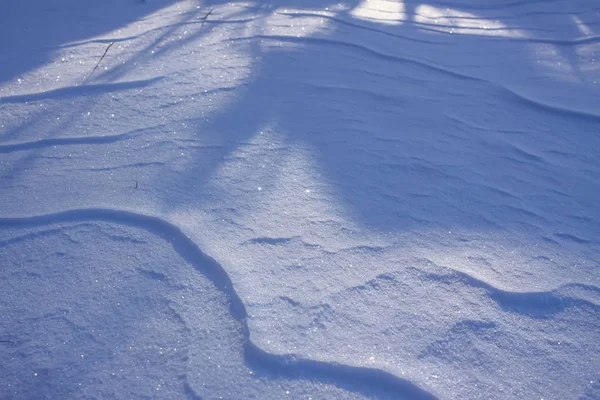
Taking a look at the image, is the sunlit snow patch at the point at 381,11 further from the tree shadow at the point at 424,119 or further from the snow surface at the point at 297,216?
the snow surface at the point at 297,216

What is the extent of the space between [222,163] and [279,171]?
25 cm

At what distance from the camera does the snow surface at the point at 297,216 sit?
1.53 meters

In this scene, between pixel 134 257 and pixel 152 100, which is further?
pixel 152 100

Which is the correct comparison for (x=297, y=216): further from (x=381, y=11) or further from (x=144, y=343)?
(x=381, y=11)

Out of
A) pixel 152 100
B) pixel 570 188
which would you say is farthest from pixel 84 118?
pixel 570 188

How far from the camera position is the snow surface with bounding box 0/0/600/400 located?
1.53 m

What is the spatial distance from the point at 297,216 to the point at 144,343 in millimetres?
726

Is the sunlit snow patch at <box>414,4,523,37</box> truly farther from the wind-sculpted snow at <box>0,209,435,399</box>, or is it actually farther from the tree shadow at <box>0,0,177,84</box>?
the wind-sculpted snow at <box>0,209,435,399</box>

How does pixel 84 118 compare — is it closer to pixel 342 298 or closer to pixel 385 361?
pixel 342 298

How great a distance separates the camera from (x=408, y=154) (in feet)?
7.81

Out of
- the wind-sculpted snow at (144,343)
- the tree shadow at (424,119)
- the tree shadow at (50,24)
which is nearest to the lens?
the wind-sculpted snow at (144,343)

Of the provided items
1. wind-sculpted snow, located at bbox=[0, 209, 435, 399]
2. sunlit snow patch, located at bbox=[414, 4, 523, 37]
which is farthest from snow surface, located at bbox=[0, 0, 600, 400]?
sunlit snow patch, located at bbox=[414, 4, 523, 37]

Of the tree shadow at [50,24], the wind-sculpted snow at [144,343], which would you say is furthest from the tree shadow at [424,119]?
the tree shadow at [50,24]

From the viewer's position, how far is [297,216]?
2.02 meters
